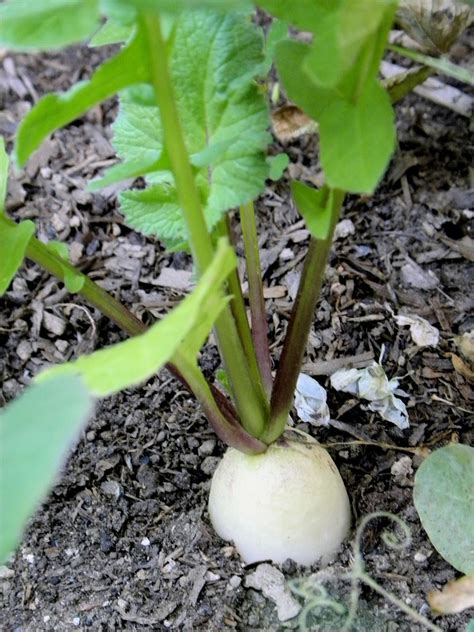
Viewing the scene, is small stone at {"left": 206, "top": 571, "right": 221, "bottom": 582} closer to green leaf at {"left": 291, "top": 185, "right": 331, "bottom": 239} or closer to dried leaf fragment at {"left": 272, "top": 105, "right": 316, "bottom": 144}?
green leaf at {"left": 291, "top": 185, "right": 331, "bottom": 239}

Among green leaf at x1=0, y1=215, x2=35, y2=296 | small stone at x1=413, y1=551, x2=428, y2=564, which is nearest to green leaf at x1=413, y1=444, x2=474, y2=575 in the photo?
small stone at x1=413, y1=551, x2=428, y2=564

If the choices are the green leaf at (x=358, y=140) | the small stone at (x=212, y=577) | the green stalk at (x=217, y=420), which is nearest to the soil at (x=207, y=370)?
the small stone at (x=212, y=577)

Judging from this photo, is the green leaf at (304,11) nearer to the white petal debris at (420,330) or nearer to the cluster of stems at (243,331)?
the cluster of stems at (243,331)

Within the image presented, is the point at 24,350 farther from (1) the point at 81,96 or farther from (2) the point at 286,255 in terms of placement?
(1) the point at 81,96

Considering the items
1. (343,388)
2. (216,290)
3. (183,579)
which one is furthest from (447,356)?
(216,290)

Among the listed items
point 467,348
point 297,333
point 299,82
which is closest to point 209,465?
point 297,333

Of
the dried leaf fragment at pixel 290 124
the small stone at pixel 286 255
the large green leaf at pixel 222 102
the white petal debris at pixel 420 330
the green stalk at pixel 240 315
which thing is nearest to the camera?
the large green leaf at pixel 222 102

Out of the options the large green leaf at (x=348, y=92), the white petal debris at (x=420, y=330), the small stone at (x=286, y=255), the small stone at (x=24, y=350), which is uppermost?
the large green leaf at (x=348, y=92)
